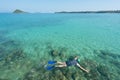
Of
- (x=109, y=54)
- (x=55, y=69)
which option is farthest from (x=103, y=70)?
(x=109, y=54)

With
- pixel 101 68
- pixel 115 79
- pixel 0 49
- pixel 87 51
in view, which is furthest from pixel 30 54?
pixel 115 79

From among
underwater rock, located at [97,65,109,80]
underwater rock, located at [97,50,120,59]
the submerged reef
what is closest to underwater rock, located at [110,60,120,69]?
the submerged reef

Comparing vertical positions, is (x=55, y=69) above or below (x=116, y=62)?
above

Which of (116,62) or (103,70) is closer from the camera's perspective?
(103,70)

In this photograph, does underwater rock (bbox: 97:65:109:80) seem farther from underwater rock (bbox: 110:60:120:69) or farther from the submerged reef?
underwater rock (bbox: 110:60:120:69)

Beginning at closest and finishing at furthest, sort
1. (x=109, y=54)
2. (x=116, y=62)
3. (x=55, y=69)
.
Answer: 1. (x=55, y=69)
2. (x=116, y=62)
3. (x=109, y=54)

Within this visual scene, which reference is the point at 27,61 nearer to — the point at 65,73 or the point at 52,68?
the point at 52,68

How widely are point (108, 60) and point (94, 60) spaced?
1393 mm

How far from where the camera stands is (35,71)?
12844 millimetres

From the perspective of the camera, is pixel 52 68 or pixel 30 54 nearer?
pixel 52 68

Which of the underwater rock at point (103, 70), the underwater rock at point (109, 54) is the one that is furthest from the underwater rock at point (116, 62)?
the underwater rock at point (103, 70)

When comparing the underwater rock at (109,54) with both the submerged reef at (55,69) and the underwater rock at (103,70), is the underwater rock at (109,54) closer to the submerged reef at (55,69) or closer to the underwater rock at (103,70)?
the submerged reef at (55,69)

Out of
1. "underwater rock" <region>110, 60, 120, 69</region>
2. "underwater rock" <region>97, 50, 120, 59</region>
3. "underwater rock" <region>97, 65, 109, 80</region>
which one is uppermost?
"underwater rock" <region>97, 65, 109, 80</region>

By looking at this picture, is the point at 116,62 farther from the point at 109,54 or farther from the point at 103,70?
Answer: the point at 103,70
